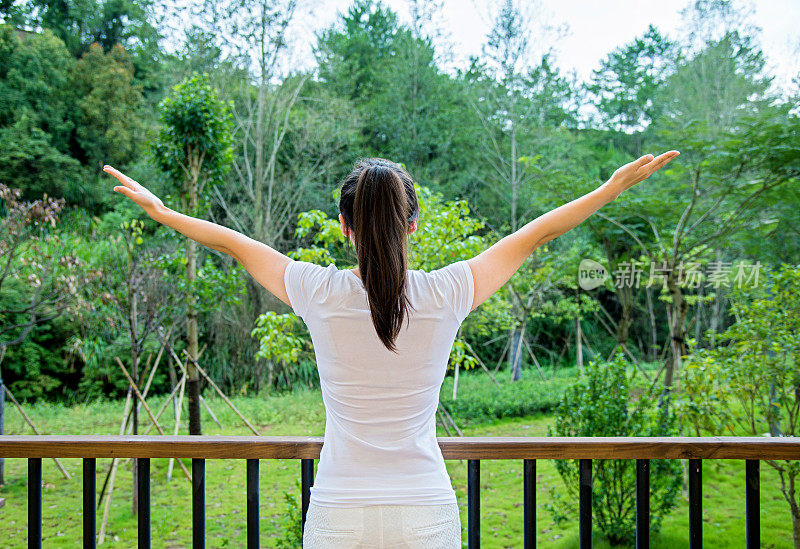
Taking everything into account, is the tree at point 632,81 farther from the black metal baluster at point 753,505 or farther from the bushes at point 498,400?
the black metal baluster at point 753,505

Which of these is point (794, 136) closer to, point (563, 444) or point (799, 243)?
point (799, 243)

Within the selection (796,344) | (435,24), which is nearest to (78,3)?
(435,24)

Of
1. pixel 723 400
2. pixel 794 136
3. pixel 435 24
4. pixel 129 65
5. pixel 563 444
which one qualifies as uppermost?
pixel 435 24

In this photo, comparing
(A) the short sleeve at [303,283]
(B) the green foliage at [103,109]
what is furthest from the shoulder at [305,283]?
(B) the green foliage at [103,109]

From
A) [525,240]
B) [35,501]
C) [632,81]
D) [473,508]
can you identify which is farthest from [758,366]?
[632,81]

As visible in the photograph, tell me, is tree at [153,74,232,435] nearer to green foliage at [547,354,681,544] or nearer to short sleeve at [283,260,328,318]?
green foliage at [547,354,681,544]

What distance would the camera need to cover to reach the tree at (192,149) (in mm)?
4305

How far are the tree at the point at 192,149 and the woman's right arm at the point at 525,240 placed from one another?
150 inches


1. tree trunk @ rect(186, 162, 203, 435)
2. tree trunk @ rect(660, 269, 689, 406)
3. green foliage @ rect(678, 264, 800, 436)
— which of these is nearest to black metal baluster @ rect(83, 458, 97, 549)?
green foliage @ rect(678, 264, 800, 436)

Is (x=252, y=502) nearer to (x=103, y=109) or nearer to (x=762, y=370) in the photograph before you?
(x=762, y=370)

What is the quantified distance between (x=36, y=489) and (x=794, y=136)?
4.81 meters

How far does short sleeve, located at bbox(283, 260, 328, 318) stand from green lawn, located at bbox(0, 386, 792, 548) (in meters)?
2.96

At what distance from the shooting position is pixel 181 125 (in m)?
4.34

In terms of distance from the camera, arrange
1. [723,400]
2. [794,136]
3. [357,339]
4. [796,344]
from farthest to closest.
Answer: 1. [794,136]
2. [723,400]
3. [796,344]
4. [357,339]
